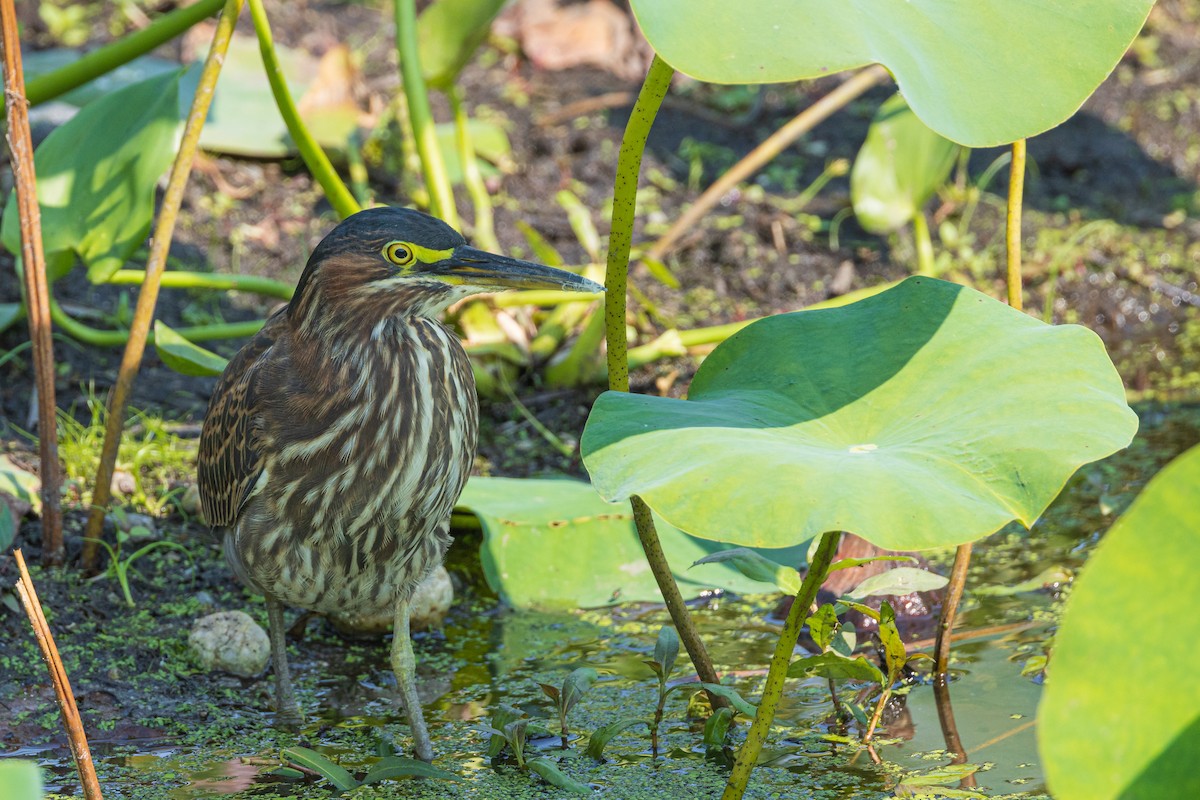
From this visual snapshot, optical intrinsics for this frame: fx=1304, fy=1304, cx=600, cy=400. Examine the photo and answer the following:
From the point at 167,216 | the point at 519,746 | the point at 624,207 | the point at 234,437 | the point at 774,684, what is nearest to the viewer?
the point at 774,684

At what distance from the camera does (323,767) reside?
9.25ft

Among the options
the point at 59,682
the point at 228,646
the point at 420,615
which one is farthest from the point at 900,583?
the point at 228,646

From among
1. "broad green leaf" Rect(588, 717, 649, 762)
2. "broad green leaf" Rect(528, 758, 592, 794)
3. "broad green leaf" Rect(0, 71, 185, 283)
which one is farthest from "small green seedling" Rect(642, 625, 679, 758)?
"broad green leaf" Rect(0, 71, 185, 283)

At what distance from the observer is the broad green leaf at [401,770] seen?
111 inches

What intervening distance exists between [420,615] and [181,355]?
3.25ft

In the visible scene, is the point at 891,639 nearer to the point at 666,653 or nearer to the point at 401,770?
the point at 666,653

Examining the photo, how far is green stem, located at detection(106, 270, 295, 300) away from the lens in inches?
163

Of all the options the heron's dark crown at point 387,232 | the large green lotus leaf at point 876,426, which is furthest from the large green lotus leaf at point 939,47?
the heron's dark crown at point 387,232

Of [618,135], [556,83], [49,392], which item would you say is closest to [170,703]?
[49,392]

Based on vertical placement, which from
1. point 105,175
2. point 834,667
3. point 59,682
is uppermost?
point 105,175

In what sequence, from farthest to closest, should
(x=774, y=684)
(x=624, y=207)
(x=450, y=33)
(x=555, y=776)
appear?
1. (x=450, y=33)
2. (x=555, y=776)
3. (x=624, y=207)
4. (x=774, y=684)

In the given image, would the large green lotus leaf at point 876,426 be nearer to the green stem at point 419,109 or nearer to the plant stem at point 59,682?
the plant stem at point 59,682

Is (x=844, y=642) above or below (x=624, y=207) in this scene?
below

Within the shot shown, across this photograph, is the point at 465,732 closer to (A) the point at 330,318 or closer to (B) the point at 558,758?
(B) the point at 558,758
